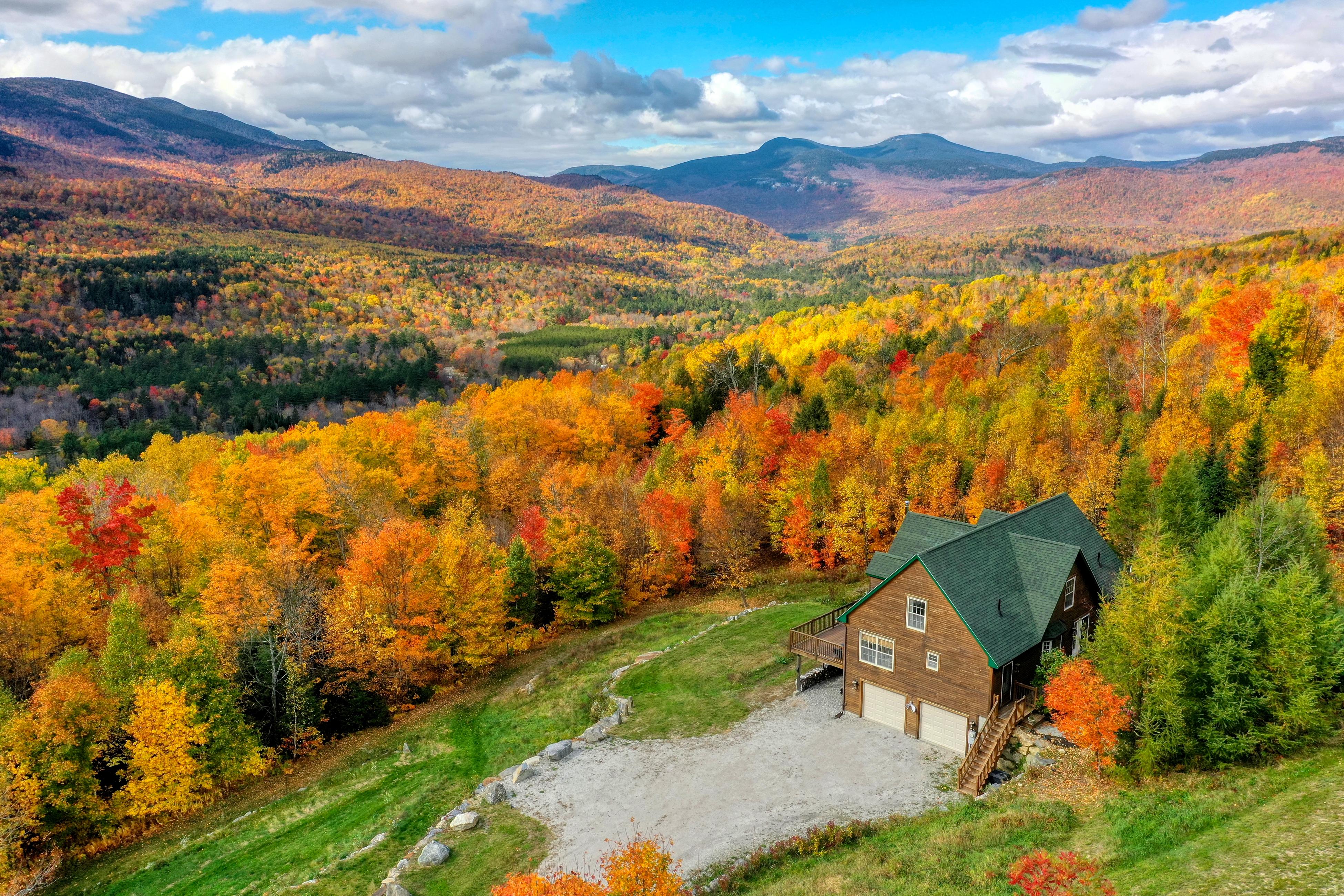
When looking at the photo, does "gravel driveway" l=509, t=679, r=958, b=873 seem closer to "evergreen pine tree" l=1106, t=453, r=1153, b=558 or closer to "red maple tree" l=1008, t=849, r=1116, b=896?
"red maple tree" l=1008, t=849, r=1116, b=896

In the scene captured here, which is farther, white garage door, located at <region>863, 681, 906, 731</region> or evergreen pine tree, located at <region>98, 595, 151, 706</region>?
evergreen pine tree, located at <region>98, 595, 151, 706</region>

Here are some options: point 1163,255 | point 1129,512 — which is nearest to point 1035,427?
point 1129,512

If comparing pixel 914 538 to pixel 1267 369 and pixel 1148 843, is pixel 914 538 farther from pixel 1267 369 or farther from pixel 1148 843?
pixel 1267 369

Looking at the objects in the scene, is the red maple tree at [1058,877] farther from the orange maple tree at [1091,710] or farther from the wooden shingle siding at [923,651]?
the wooden shingle siding at [923,651]

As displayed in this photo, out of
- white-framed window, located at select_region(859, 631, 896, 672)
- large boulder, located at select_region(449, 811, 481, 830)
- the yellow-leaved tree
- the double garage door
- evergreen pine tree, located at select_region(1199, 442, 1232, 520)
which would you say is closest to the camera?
large boulder, located at select_region(449, 811, 481, 830)

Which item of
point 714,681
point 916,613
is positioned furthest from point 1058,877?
point 714,681

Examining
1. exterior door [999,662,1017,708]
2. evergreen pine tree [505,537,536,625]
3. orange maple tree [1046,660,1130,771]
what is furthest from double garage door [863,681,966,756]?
evergreen pine tree [505,537,536,625]

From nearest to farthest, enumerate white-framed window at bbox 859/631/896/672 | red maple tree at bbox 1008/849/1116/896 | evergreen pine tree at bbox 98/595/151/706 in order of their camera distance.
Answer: red maple tree at bbox 1008/849/1116/896 → white-framed window at bbox 859/631/896/672 → evergreen pine tree at bbox 98/595/151/706
